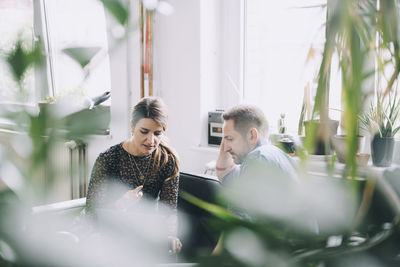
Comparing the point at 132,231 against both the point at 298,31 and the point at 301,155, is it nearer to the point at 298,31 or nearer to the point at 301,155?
the point at 301,155

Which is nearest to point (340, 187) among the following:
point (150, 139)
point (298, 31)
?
point (150, 139)

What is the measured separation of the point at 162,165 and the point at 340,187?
7.70 feet

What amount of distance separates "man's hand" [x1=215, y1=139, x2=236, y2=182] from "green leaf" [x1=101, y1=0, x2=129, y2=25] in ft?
7.61

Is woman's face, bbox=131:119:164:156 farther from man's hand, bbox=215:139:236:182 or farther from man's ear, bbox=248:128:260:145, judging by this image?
man's ear, bbox=248:128:260:145

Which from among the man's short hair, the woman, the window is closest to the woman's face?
the woman

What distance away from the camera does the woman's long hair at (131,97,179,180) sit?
245cm

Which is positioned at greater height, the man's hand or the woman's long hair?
the woman's long hair

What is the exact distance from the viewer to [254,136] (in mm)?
2199

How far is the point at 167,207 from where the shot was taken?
245 centimetres

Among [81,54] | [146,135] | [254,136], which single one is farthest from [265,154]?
[146,135]

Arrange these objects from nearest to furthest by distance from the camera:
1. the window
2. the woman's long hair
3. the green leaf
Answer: the green leaf, the woman's long hair, the window

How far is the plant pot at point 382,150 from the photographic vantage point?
92.4 inches

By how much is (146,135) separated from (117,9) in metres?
2.32

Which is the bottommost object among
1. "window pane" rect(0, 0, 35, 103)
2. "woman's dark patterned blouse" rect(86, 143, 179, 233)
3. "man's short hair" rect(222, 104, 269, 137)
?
"woman's dark patterned blouse" rect(86, 143, 179, 233)
